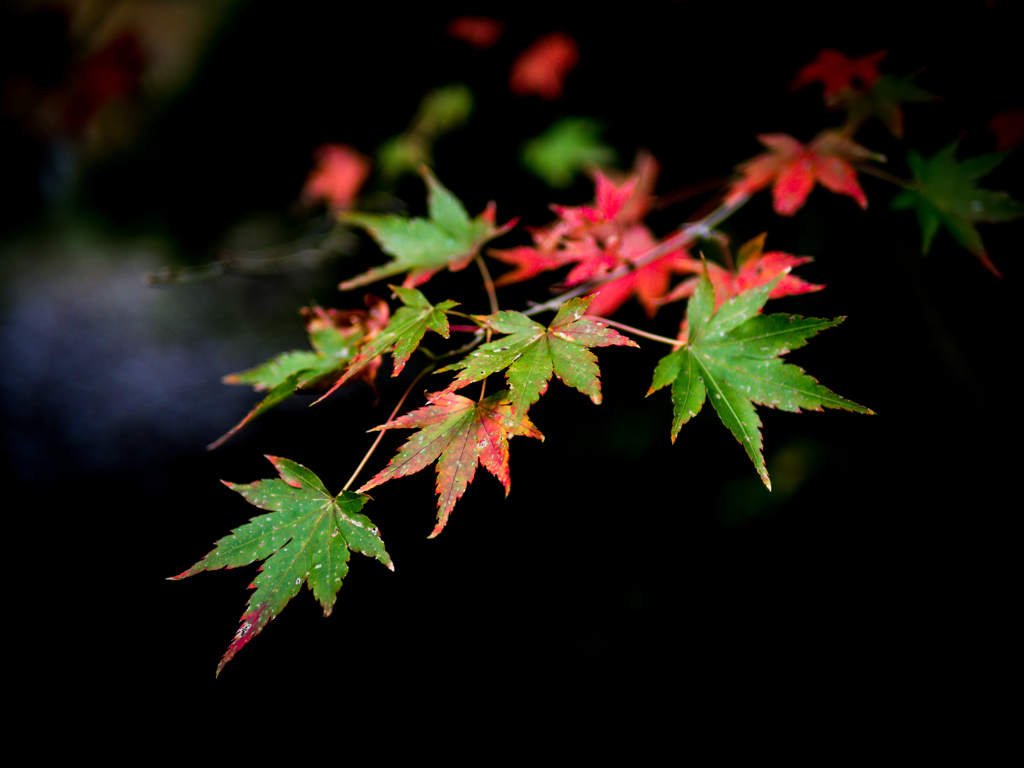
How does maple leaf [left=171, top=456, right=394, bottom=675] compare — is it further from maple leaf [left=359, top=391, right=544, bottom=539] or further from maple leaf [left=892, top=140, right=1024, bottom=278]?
maple leaf [left=892, top=140, right=1024, bottom=278]

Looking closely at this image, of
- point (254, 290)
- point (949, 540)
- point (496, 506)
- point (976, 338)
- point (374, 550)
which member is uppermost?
point (374, 550)

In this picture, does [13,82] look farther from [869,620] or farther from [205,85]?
[869,620]

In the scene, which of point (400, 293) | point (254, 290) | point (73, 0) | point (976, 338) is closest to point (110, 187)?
point (73, 0)

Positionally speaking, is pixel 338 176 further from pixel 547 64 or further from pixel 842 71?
pixel 842 71

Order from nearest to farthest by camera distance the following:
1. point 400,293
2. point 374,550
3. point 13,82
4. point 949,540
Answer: point 374,550 → point 400,293 → point 949,540 → point 13,82

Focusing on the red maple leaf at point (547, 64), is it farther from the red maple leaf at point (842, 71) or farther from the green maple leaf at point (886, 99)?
the green maple leaf at point (886, 99)

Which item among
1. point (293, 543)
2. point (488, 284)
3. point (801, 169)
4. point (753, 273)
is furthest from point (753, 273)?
point (293, 543)

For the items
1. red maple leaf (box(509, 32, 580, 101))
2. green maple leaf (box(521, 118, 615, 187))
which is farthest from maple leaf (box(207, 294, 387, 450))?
red maple leaf (box(509, 32, 580, 101))
